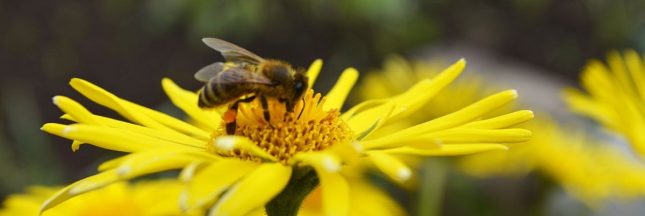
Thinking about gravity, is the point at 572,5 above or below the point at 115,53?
above

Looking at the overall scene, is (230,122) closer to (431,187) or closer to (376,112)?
(376,112)

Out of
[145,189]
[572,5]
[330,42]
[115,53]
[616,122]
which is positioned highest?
[572,5]

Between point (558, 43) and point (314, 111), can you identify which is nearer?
point (314, 111)

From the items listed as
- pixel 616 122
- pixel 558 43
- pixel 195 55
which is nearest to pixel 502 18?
pixel 558 43

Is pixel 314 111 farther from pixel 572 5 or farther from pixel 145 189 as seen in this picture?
pixel 572 5

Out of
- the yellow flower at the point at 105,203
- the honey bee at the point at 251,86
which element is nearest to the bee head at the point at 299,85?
the honey bee at the point at 251,86

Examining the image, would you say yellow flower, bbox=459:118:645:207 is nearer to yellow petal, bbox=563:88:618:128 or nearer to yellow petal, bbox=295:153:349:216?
yellow petal, bbox=563:88:618:128

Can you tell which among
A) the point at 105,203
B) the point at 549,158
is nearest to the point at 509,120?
the point at 105,203
